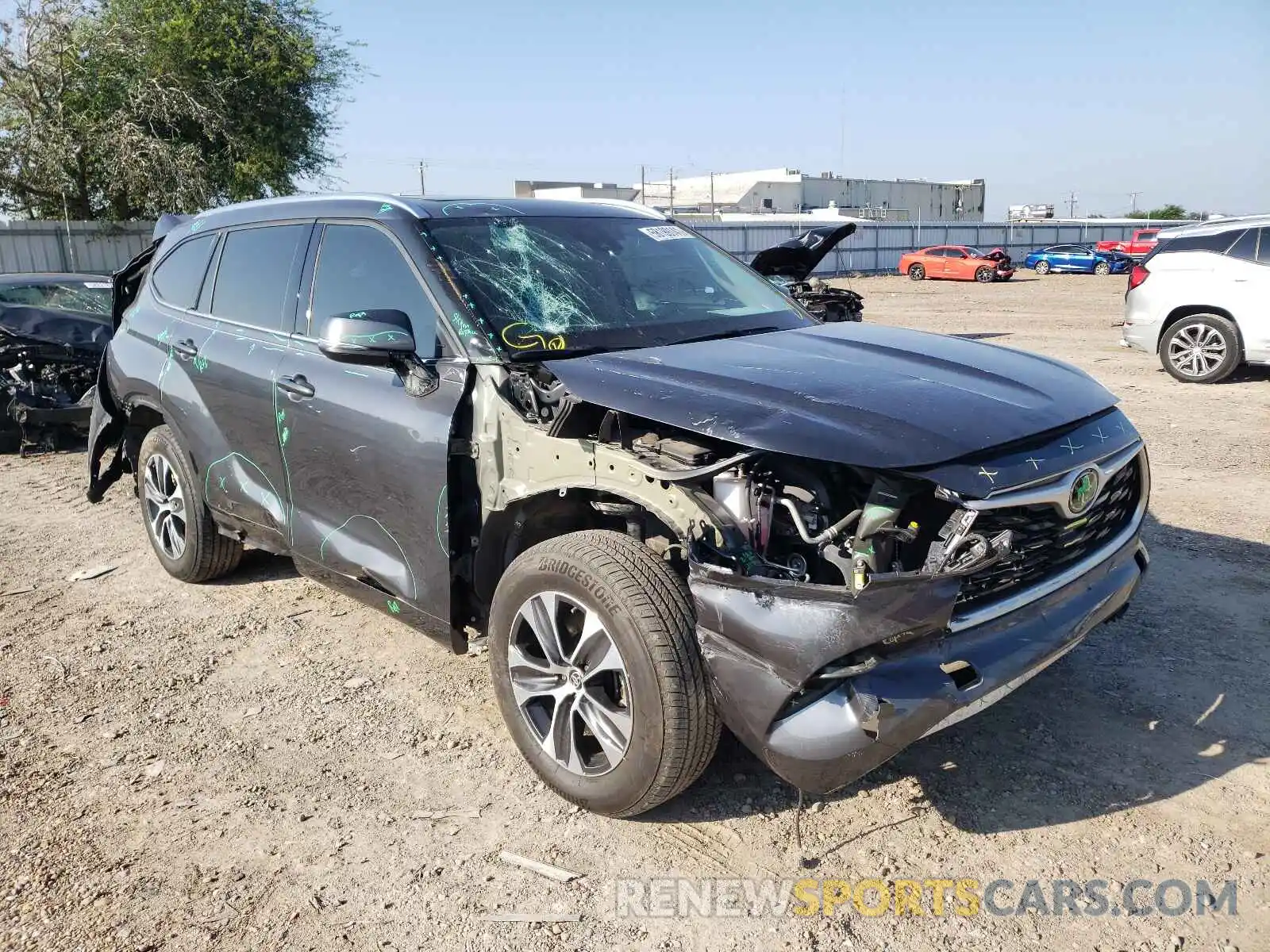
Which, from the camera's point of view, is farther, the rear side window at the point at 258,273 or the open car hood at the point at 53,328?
the open car hood at the point at 53,328

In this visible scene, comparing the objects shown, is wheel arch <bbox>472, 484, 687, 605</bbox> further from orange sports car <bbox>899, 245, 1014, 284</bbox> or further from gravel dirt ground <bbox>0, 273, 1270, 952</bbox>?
orange sports car <bbox>899, 245, 1014, 284</bbox>

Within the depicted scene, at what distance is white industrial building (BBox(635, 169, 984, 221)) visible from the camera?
62031 millimetres

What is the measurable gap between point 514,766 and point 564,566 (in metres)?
0.92

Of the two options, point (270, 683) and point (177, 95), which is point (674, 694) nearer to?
point (270, 683)

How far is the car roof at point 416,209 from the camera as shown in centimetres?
390

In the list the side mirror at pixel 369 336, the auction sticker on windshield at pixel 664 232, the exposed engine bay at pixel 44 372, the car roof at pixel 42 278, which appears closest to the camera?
the side mirror at pixel 369 336

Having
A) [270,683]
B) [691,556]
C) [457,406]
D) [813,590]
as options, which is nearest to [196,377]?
[270,683]

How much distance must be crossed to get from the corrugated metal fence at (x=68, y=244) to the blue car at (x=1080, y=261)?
33.0 metres

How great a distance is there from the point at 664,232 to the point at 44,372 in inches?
265

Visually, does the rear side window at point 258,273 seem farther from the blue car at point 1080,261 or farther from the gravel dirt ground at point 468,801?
the blue car at point 1080,261

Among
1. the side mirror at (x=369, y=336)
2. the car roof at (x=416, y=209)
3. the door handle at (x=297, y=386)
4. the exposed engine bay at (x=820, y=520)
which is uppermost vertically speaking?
the car roof at (x=416, y=209)

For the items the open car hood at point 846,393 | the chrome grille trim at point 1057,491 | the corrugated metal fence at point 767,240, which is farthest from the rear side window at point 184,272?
the corrugated metal fence at point 767,240

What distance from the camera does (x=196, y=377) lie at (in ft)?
15.3

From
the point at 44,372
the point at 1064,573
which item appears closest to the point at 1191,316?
the point at 1064,573
